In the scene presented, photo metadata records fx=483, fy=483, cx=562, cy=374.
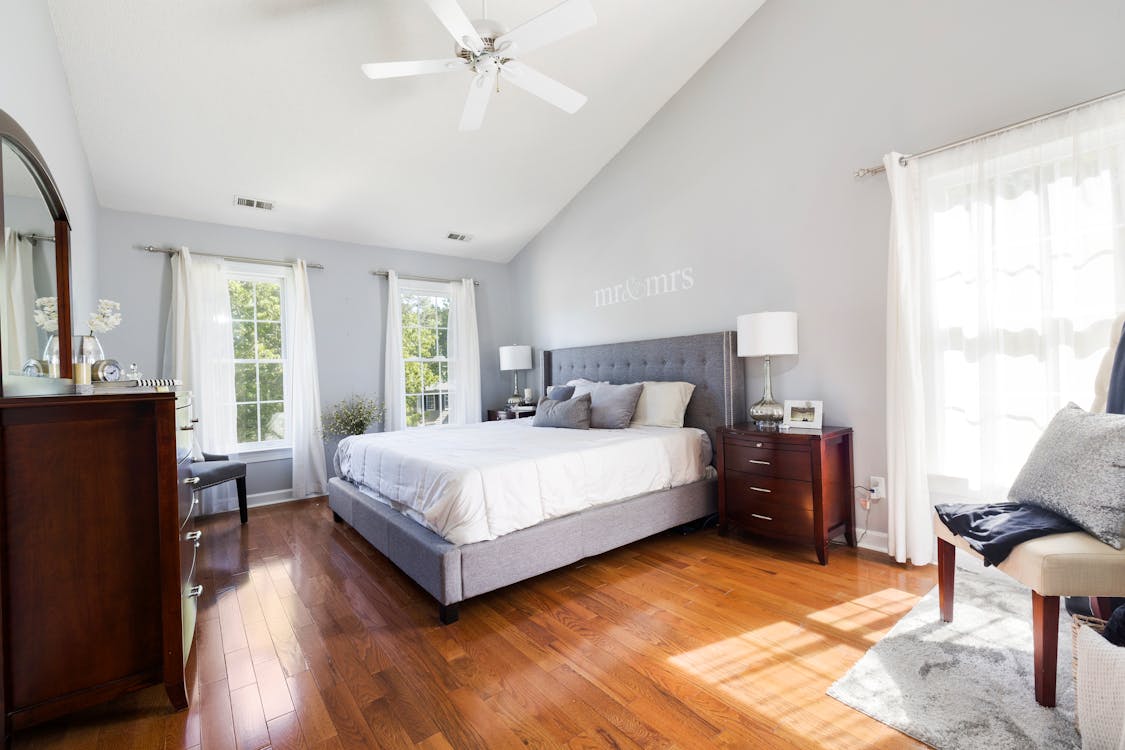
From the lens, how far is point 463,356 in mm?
5414

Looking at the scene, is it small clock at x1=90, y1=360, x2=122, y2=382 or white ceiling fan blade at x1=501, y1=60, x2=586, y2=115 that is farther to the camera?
white ceiling fan blade at x1=501, y1=60, x2=586, y2=115

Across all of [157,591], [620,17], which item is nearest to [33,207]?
[157,591]

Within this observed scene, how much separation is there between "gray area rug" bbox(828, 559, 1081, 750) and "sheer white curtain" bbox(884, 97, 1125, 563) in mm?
595

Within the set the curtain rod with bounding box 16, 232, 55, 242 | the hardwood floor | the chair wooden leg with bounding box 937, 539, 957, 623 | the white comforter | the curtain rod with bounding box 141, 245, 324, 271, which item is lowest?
the hardwood floor

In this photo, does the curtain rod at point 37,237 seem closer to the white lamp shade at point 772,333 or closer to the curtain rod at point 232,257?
the curtain rod at point 232,257

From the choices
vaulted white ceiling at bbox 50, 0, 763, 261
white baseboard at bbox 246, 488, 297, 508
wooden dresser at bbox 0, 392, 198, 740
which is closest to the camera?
wooden dresser at bbox 0, 392, 198, 740

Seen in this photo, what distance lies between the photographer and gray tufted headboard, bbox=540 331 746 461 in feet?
10.9

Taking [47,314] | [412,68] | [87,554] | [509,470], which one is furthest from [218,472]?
[412,68]

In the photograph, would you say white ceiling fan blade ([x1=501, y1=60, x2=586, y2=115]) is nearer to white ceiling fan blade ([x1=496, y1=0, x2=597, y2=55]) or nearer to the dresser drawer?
white ceiling fan blade ([x1=496, y1=0, x2=597, y2=55])

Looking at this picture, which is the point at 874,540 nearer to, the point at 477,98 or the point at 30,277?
the point at 477,98

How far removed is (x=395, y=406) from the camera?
4.92m

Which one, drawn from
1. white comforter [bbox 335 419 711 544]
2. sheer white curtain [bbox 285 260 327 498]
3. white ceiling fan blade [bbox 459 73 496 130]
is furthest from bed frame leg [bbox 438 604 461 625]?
sheer white curtain [bbox 285 260 327 498]

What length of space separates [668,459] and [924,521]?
1.35m

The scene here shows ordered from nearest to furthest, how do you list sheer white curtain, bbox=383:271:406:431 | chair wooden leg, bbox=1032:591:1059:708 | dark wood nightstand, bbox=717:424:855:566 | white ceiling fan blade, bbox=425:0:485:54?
chair wooden leg, bbox=1032:591:1059:708 → white ceiling fan blade, bbox=425:0:485:54 → dark wood nightstand, bbox=717:424:855:566 → sheer white curtain, bbox=383:271:406:431
